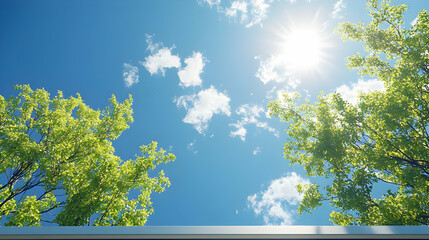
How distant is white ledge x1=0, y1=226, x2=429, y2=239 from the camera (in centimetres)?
240

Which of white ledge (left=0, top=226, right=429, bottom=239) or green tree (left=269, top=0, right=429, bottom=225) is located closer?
white ledge (left=0, top=226, right=429, bottom=239)

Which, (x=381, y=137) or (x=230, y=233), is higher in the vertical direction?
(x=381, y=137)

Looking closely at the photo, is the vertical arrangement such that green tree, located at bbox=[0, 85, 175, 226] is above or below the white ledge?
above

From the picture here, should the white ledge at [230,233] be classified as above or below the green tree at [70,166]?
below

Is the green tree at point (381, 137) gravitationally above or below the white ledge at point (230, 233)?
above

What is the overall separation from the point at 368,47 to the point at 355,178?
9273 mm

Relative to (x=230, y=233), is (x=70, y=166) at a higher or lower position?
higher

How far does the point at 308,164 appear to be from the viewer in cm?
1448

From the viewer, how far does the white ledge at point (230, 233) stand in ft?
7.87

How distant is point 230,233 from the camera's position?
240 cm

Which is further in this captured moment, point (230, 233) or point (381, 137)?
point (381, 137)

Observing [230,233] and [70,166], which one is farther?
[70,166]

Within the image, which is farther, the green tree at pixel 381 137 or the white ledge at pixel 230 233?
the green tree at pixel 381 137

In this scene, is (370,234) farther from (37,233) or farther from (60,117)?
(60,117)
